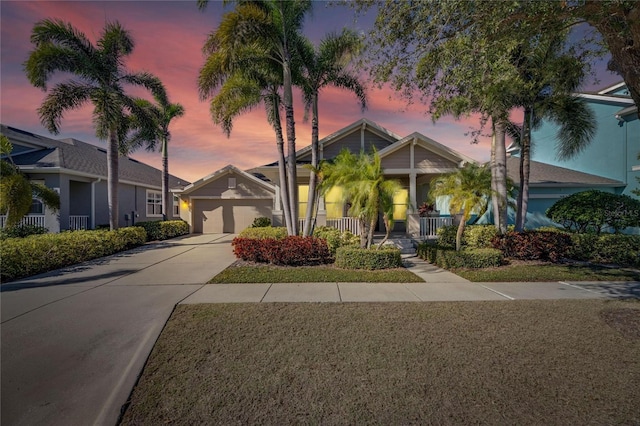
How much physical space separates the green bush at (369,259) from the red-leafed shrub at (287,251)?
0.95 metres

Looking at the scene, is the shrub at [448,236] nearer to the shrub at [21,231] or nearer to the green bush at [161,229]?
the green bush at [161,229]

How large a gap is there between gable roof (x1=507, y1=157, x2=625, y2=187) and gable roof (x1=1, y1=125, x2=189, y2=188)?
24.6 meters

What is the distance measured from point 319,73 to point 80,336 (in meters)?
10.7

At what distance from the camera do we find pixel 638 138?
14.1 metres

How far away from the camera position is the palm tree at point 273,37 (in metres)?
9.01

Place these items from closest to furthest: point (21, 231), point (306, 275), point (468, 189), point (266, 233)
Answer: point (306, 275) < point (468, 189) < point (266, 233) < point (21, 231)

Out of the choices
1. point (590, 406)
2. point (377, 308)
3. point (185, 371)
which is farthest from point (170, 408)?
point (590, 406)

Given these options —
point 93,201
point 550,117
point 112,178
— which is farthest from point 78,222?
point 550,117

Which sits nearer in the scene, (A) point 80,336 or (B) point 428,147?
(A) point 80,336

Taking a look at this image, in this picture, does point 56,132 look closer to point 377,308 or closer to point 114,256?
point 114,256

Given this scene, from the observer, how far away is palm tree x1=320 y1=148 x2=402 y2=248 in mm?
8617

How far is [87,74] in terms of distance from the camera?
479 inches

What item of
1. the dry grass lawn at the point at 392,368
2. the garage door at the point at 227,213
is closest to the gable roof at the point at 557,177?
the dry grass lawn at the point at 392,368

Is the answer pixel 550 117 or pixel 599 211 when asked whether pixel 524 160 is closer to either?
pixel 550 117
